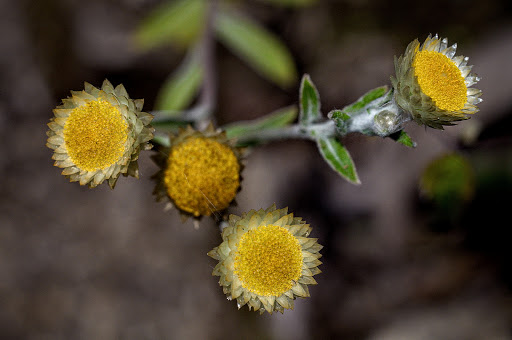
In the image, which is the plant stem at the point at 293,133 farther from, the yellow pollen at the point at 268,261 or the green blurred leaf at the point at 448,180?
the green blurred leaf at the point at 448,180

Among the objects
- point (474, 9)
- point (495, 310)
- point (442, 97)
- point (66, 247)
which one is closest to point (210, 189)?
point (442, 97)

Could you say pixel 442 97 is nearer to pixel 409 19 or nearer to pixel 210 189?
pixel 210 189

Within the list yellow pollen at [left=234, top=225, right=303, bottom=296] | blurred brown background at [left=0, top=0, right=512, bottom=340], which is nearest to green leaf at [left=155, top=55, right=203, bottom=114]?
blurred brown background at [left=0, top=0, right=512, bottom=340]

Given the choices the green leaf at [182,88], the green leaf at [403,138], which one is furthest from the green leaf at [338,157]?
the green leaf at [182,88]

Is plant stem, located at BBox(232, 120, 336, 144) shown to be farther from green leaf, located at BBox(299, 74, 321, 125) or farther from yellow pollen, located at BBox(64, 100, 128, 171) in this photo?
yellow pollen, located at BBox(64, 100, 128, 171)

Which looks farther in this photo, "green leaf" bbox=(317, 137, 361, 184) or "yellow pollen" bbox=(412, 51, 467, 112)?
"green leaf" bbox=(317, 137, 361, 184)

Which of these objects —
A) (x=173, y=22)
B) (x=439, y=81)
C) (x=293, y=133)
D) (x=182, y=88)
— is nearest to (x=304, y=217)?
(x=182, y=88)
